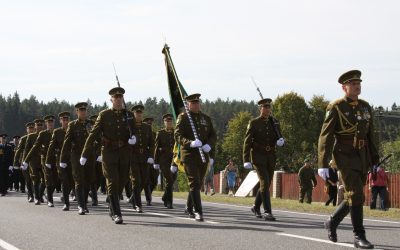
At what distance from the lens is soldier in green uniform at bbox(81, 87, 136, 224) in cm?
1265

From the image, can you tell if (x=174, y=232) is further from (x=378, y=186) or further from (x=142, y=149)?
(x=378, y=186)

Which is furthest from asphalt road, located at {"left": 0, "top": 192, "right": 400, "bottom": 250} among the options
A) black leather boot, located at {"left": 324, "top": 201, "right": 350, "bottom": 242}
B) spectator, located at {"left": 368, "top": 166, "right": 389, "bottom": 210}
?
spectator, located at {"left": 368, "top": 166, "right": 389, "bottom": 210}

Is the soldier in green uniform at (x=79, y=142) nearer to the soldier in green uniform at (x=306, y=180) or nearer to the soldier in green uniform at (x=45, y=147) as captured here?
the soldier in green uniform at (x=45, y=147)

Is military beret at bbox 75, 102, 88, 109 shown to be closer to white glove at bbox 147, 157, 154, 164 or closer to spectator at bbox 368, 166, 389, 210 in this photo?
white glove at bbox 147, 157, 154, 164

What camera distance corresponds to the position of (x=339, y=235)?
32.9ft

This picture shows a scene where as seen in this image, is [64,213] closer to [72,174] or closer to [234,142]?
[72,174]

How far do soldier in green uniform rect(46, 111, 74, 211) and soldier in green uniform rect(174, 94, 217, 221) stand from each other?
3.91 meters

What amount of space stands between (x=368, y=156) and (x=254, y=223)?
3.59 m

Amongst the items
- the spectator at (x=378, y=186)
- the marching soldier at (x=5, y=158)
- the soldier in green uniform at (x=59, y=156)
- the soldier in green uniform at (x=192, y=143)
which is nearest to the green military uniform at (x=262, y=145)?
the soldier in green uniform at (x=192, y=143)

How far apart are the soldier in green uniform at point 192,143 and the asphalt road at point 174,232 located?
56 centimetres

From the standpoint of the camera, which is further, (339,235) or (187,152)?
(187,152)

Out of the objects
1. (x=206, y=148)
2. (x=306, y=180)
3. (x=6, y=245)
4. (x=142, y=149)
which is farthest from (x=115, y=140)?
(x=306, y=180)

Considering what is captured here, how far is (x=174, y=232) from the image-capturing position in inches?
419

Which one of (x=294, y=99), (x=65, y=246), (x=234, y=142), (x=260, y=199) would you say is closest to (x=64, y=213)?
(x=260, y=199)
